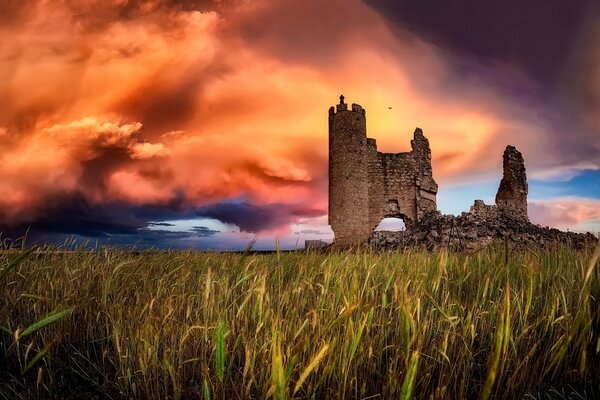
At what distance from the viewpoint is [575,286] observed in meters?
2.61

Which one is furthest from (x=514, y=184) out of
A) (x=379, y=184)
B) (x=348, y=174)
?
(x=348, y=174)

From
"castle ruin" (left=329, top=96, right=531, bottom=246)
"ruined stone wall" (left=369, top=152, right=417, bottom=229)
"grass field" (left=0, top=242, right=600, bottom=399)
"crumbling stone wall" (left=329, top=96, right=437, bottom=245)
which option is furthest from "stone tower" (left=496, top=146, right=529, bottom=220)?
"grass field" (left=0, top=242, right=600, bottom=399)

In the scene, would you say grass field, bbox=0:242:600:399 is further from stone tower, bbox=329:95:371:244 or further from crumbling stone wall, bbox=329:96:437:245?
stone tower, bbox=329:95:371:244

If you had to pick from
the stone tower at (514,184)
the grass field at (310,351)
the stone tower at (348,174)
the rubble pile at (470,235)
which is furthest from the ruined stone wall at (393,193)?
the grass field at (310,351)

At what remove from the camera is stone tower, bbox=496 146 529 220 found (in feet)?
73.7

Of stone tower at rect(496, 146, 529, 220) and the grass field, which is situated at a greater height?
stone tower at rect(496, 146, 529, 220)

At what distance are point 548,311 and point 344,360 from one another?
1.26 m

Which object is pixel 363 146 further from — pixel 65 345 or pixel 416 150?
pixel 65 345

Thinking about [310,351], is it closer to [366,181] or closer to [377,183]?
[366,181]

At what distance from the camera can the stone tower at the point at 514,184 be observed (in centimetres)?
2247

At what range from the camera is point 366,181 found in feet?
68.2

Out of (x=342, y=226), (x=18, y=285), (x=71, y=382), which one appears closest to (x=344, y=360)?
(x=71, y=382)

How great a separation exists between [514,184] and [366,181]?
788cm

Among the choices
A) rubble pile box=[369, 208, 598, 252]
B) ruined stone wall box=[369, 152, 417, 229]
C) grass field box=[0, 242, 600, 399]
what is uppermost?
ruined stone wall box=[369, 152, 417, 229]
